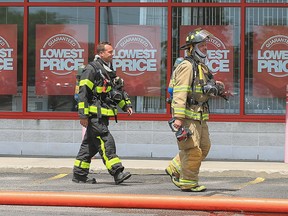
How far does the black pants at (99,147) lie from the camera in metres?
9.06

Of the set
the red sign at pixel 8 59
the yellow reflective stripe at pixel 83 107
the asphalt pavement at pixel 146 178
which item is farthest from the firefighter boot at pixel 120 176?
the red sign at pixel 8 59

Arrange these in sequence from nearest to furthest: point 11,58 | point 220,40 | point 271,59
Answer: point 271,59 → point 220,40 → point 11,58

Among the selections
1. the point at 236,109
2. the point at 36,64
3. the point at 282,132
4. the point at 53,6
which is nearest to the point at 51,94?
the point at 36,64

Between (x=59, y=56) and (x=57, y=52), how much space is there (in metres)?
0.08

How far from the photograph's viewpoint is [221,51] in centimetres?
1291

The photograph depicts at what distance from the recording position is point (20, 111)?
13.1 meters

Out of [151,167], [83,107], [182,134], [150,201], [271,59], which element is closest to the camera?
[150,201]

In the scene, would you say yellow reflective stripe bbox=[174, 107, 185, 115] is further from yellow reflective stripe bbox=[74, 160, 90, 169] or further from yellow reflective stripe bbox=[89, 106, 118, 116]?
yellow reflective stripe bbox=[74, 160, 90, 169]

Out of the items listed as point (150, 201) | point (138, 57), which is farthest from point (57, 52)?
point (150, 201)

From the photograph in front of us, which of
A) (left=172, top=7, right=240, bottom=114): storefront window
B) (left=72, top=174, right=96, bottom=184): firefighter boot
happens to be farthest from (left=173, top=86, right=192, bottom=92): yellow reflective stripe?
(left=172, top=7, right=240, bottom=114): storefront window

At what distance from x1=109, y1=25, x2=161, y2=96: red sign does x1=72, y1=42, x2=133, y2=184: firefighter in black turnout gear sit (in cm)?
372

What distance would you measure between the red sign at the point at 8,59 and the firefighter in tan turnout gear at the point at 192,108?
555cm

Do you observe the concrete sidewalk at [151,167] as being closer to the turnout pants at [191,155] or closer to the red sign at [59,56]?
the red sign at [59,56]

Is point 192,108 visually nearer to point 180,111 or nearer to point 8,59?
point 180,111
